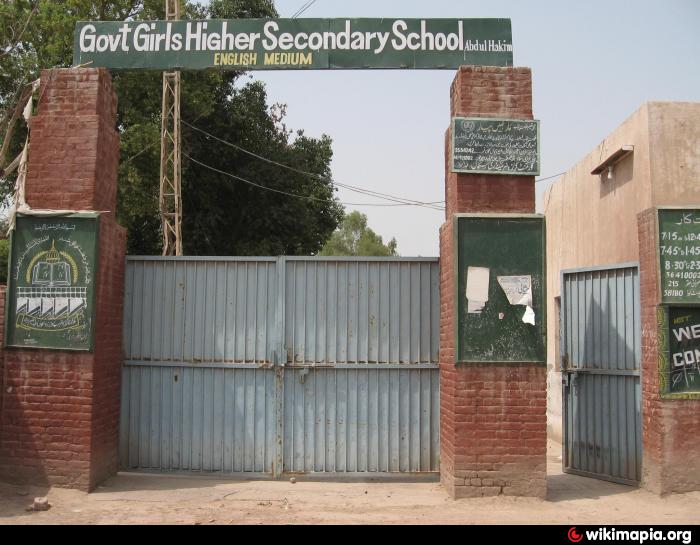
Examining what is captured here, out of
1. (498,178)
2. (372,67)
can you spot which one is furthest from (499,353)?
(372,67)

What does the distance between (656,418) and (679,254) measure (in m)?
1.67

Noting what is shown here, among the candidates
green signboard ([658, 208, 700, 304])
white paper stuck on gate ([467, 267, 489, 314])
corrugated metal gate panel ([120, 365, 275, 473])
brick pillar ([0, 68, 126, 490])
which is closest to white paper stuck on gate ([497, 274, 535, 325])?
white paper stuck on gate ([467, 267, 489, 314])

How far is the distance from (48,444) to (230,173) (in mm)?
19055

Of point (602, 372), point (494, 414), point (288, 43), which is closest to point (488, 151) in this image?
point (288, 43)

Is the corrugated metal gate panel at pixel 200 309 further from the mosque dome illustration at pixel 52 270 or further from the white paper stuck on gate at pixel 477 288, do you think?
the white paper stuck on gate at pixel 477 288

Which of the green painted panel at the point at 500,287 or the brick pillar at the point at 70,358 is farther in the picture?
the brick pillar at the point at 70,358

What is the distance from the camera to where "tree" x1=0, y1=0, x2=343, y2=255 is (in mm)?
20203

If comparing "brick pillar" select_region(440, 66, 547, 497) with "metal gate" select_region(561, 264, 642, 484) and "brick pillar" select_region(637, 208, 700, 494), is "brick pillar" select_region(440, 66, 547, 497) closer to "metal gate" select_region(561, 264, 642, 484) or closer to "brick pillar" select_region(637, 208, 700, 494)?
"brick pillar" select_region(637, 208, 700, 494)

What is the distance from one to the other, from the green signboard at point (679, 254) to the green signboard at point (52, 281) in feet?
18.8

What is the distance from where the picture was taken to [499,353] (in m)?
6.69

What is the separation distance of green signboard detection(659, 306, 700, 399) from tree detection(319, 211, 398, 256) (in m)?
53.8

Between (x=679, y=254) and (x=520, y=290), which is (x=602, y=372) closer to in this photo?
(x=679, y=254)

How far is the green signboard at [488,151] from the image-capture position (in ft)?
22.5
